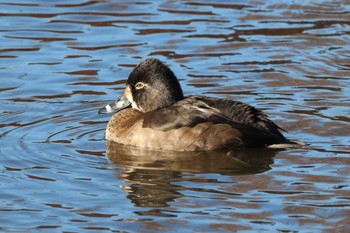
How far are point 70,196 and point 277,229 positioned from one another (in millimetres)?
2010

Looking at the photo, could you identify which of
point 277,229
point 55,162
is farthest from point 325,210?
point 55,162

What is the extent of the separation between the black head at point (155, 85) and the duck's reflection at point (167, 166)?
638 mm

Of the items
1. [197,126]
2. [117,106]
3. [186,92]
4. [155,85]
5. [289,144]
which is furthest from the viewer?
[186,92]

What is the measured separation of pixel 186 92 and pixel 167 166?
2.72m

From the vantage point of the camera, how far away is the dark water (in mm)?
9289

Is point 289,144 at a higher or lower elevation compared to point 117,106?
lower

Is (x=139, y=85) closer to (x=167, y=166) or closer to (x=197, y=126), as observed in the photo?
(x=197, y=126)

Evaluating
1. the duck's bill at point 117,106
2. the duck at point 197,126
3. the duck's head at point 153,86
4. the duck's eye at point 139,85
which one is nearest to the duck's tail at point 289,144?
the duck at point 197,126

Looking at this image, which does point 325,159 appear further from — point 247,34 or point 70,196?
point 247,34

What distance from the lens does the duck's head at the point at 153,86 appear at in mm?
11805

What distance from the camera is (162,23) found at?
1639cm

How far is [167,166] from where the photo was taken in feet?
35.6

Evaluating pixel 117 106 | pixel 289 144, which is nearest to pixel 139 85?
pixel 117 106

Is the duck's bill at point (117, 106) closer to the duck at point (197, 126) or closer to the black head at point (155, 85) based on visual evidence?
the black head at point (155, 85)
